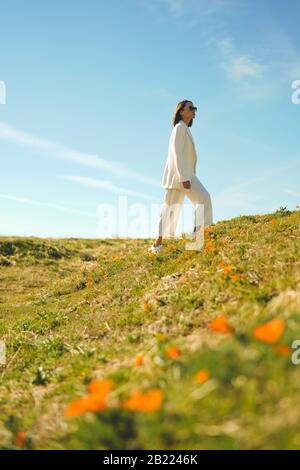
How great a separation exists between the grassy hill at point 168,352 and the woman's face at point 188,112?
312cm

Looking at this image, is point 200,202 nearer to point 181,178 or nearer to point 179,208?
point 179,208

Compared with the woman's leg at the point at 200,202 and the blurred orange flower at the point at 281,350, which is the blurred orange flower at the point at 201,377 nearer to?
the blurred orange flower at the point at 281,350

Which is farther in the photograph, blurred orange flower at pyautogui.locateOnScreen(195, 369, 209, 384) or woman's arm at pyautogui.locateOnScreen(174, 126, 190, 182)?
woman's arm at pyautogui.locateOnScreen(174, 126, 190, 182)

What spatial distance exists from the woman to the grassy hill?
641 mm

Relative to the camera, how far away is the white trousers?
40.0 feet

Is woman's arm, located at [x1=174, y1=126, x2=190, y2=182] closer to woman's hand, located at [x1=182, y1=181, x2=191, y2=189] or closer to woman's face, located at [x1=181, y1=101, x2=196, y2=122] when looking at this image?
woman's hand, located at [x1=182, y1=181, x2=191, y2=189]

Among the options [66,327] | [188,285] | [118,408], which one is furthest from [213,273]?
[118,408]

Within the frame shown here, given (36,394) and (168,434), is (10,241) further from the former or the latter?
(168,434)

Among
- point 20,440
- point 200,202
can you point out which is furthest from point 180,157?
point 20,440

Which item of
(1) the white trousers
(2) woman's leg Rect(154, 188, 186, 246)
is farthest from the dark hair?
(2) woman's leg Rect(154, 188, 186, 246)

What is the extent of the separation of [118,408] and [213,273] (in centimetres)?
480

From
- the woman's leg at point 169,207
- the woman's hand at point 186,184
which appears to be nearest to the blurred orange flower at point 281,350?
the woman's hand at point 186,184

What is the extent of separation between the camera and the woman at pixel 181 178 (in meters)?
12.1

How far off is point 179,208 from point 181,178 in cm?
94
